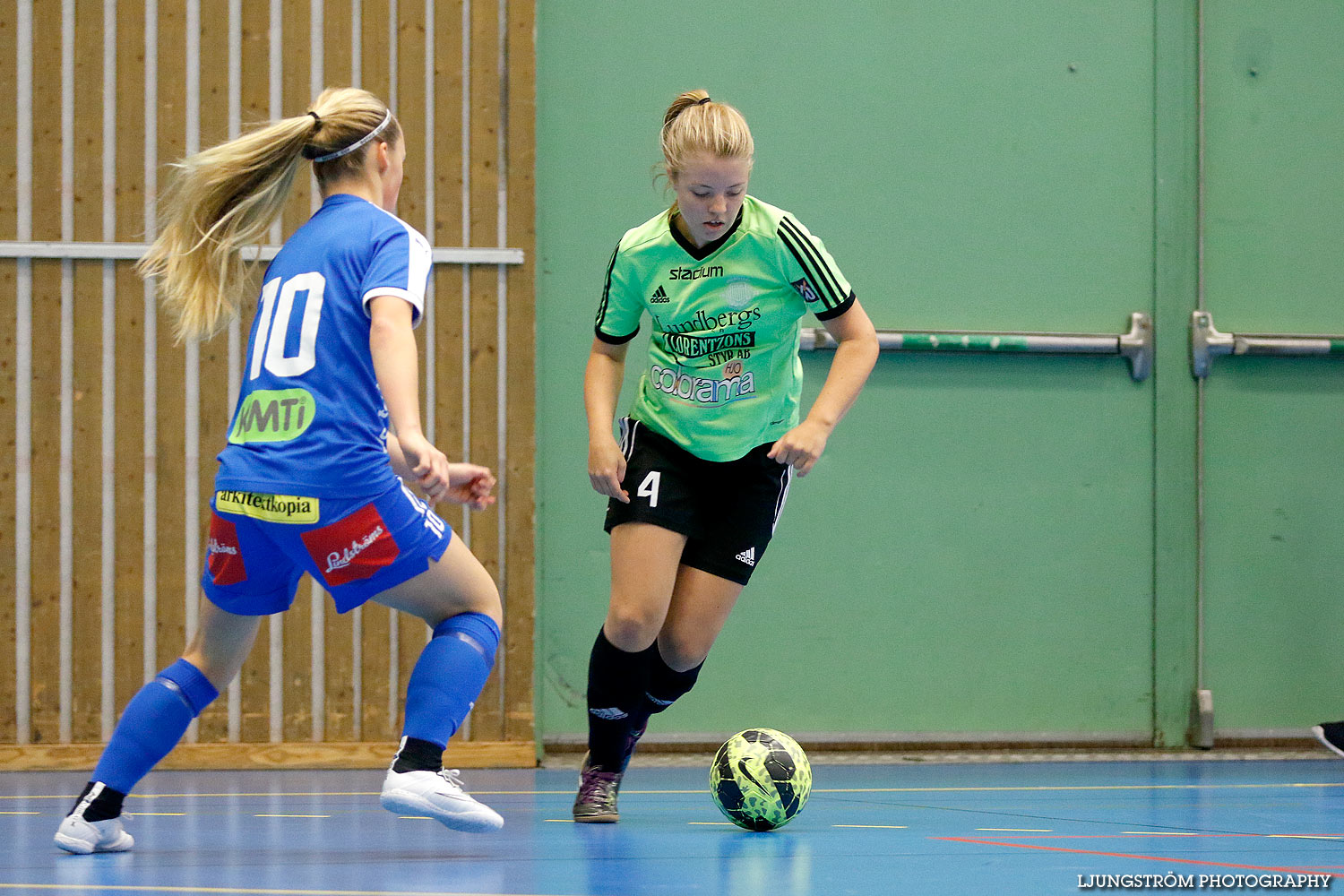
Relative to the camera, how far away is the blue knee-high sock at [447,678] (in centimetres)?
280

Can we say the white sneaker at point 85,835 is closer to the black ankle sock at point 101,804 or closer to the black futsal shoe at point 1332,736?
the black ankle sock at point 101,804

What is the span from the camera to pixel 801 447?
3.26 meters

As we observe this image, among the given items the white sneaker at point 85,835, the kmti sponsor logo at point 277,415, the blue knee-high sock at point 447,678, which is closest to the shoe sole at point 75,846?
the white sneaker at point 85,835

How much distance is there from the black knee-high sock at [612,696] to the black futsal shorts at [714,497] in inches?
11.3

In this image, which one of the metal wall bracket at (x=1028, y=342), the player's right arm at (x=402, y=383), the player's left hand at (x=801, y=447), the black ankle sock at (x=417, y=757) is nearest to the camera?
the player's right arm at (x=402, y=383)

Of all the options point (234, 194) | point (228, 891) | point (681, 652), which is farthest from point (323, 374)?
point (681, 652)

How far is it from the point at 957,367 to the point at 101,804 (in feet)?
13.6

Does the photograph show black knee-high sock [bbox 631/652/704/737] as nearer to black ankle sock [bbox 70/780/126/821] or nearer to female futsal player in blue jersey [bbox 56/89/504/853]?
female futsal player in blue jersey [bbox 56/89/504/853]

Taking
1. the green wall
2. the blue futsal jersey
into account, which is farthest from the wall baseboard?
the blue futsal jersey

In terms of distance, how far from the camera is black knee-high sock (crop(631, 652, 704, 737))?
3.68m

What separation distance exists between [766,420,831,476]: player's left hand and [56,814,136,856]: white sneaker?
1.60m

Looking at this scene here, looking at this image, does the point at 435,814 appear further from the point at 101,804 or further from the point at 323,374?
the point at 323,374

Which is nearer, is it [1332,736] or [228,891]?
[228,891]

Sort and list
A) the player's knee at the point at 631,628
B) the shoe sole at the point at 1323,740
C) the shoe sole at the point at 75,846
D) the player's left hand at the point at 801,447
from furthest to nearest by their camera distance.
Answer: the shoe sole at the point at 1323,740
the player's knee at the point at 631,628
the player's left hand at the point at 801,447
the shoe sole at the point at 75,846
